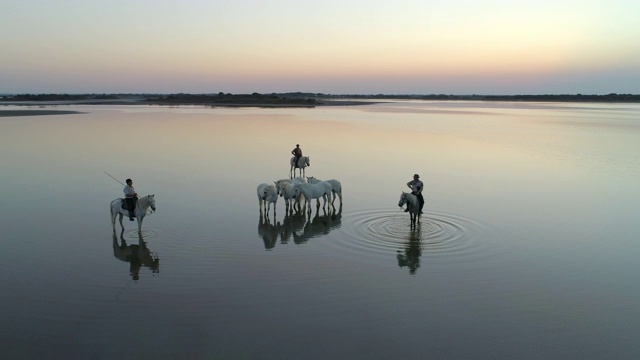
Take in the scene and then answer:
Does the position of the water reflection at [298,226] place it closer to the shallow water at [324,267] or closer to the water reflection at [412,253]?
the shallow water at [324,267]

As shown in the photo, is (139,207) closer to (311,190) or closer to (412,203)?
(311,190)

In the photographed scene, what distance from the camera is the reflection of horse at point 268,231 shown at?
38.1ft

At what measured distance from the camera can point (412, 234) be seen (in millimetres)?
12289

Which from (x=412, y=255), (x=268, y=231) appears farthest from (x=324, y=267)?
(x=268, y=231)

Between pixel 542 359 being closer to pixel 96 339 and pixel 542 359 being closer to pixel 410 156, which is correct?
pixel 96 339

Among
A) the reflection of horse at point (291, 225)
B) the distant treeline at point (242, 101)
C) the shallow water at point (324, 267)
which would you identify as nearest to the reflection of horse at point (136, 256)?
the shallow water at point (324, 267)

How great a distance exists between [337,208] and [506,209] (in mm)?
5271

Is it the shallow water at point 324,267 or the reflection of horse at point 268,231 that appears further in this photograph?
the reflection of horse at point 268,231

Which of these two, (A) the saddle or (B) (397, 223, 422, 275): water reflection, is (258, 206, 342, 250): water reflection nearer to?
(B) (397, 223, 422, 275): water reflection

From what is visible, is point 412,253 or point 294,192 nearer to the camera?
point 412,253

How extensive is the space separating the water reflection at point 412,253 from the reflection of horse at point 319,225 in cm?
221

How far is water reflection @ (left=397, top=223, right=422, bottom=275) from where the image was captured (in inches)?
401

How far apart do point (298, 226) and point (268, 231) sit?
112 centimetres

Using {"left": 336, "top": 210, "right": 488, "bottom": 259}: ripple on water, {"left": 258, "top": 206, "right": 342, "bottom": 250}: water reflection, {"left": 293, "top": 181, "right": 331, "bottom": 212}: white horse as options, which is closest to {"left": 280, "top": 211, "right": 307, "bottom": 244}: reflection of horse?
{"left": 258, "top": 206, "right": 342, "bottom": 250}: water reflection
